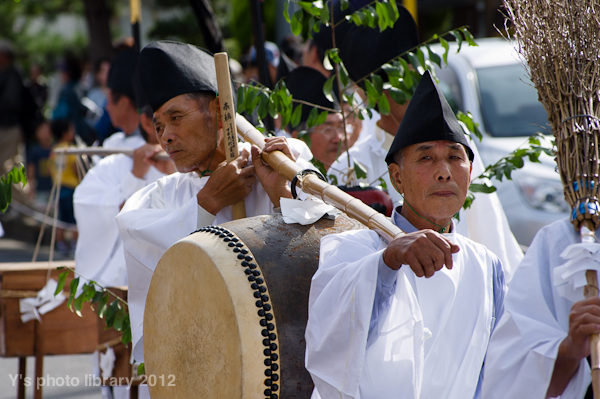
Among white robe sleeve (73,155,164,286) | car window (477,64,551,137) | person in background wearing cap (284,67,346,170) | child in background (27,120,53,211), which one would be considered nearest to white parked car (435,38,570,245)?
car window (477,64,551,137)

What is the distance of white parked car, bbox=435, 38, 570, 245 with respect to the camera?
17.9 feet

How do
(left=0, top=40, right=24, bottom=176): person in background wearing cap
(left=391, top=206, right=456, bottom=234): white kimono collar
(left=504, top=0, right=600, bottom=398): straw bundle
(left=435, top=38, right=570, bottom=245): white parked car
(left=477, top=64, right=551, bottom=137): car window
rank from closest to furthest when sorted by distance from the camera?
(left=504, top=0, right=600, bottom=398): straw bundle, (left=391, top=206, right=456, bottom=234): white kimono collar, (left=435, top=38, right=570, bottom=245): white parked car, (left=477, top=64, right=551, bottom=137): car window, (left=0, top=40, right=24, bottom=176): person in background wearing cap

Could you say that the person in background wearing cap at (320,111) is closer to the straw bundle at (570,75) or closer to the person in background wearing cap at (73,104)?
the straw bundle at (570,75)

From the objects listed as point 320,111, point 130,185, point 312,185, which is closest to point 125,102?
point 130,185

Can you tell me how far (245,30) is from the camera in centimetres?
1492

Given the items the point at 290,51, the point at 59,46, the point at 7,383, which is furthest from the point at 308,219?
the point at 59,46

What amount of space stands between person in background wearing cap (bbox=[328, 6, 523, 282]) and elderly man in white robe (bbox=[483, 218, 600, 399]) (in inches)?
33.9

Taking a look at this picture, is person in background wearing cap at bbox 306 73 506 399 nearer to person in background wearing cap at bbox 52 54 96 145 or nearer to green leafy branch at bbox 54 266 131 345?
green leafy branch at bbox 54 266 131 345

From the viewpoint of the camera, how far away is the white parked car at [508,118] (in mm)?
5465

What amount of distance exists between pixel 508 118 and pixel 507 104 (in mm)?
148

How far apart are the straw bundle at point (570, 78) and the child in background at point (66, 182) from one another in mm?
7556

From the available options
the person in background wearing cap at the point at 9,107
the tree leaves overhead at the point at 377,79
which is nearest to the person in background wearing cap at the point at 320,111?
the tree leaves overhead at the point at 377,79

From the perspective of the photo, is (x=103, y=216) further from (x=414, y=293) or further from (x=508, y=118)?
(x=414, y=293)

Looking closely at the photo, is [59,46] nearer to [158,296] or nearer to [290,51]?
[290,51]
